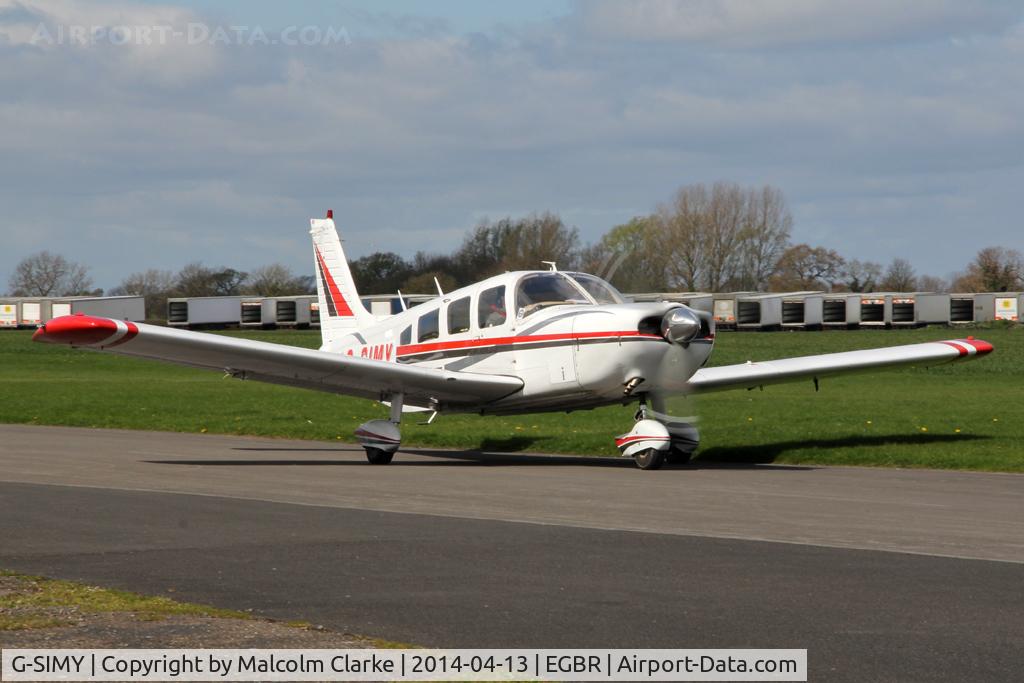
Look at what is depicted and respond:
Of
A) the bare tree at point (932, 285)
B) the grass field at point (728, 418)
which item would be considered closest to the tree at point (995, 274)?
the bare tree at point (932, 285)

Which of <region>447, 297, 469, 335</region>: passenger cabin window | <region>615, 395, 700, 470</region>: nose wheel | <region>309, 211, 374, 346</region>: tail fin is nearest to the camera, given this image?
<region>615, 395, 700, 470</region>: nose wheel

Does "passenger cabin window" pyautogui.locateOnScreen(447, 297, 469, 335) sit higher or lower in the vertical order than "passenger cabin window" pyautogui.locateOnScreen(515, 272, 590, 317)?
lower

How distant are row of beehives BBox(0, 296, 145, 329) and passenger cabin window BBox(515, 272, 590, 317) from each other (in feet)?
263

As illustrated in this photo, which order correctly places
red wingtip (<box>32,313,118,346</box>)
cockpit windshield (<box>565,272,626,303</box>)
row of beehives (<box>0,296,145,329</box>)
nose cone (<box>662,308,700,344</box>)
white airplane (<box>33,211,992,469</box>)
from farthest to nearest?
row of beehives (<box>0,296,145,329</box>)
cockpit windshield (<box>565,272,626,303</box>)
white airplane (<box>33,211,992,469</box>)
nose cone (<box>662,308,700,344</box>)
red wingtip (<box>32,313,118,346</box>)

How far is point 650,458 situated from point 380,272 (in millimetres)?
29005

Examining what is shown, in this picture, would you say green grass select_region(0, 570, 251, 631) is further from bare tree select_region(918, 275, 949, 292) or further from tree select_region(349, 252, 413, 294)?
bare tree select_region(918, 275, 949, 292)

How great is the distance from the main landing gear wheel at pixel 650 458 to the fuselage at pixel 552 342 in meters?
0.82

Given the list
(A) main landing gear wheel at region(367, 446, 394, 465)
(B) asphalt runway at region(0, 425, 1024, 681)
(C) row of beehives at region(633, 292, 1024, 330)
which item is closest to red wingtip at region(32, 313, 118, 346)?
(B) asphalt runway at region(0, 425, 1024, 681)

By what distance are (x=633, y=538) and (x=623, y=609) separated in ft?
10.3

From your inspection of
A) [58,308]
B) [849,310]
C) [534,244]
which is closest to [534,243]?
[534,244]

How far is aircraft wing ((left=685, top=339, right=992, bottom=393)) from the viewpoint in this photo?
773 inches

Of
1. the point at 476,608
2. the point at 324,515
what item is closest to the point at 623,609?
the point at 476,608

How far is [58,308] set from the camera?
97.9 metres

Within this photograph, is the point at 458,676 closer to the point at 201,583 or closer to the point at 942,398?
the point at 201,583
